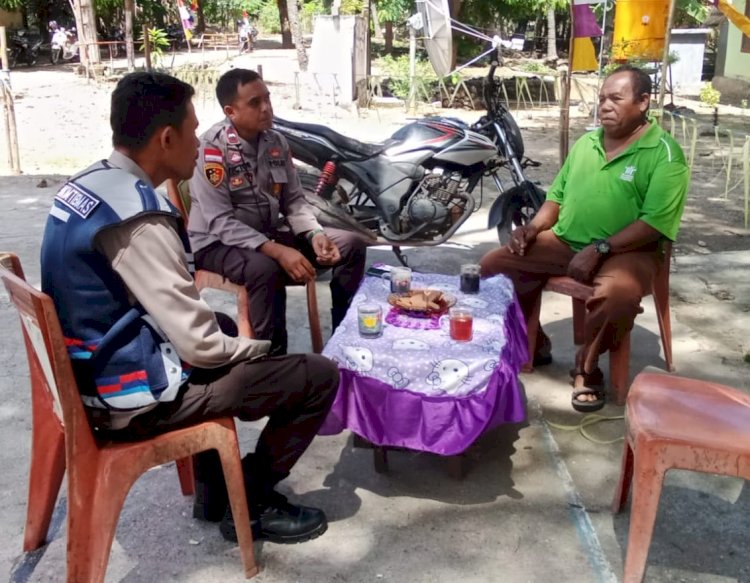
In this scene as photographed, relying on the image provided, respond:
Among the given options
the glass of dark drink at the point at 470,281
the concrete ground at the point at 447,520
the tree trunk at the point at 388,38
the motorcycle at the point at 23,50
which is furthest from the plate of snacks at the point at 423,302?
the motorcycle at the point at 23,50

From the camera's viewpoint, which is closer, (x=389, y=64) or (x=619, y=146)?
(x=619, y=146)

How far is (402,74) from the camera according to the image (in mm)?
15766

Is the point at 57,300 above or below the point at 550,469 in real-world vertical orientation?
above

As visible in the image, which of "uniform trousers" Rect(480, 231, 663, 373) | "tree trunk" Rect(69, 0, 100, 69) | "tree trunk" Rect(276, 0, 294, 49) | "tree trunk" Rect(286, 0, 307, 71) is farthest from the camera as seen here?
"tree trunk" Rect(276, 0, 294, 49)

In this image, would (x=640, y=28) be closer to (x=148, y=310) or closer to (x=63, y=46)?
(x=148, y=310)

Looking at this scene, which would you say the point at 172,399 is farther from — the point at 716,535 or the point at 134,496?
the point at 716,535

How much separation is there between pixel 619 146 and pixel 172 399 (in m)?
2.62

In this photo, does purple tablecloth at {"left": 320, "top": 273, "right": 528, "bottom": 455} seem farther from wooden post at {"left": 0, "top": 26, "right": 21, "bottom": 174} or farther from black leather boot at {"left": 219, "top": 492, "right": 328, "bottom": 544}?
wooden post at {"left": 0, "top": 26, "right": 21, "bottom": 174}

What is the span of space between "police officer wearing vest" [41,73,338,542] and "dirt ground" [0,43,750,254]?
466 cm

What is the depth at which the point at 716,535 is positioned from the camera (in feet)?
9.09

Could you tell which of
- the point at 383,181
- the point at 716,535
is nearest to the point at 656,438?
the point at 716,535

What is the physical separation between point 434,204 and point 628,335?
2.15 metres

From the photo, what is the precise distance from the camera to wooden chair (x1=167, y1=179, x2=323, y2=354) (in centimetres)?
380

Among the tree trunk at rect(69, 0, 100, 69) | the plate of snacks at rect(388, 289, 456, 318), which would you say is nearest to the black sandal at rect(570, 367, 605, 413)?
the plate of snacks at rect(388, 289, 456, 318)
